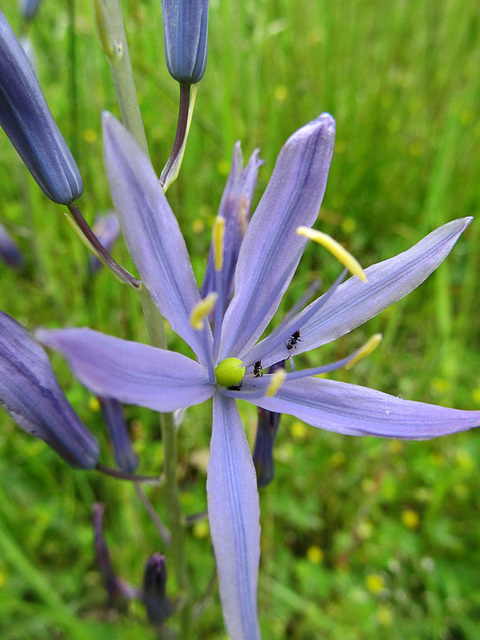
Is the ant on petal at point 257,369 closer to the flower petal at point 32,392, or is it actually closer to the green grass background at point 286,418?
the flower petal at point 32,392

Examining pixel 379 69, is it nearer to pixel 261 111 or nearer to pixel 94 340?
pixel 261 111

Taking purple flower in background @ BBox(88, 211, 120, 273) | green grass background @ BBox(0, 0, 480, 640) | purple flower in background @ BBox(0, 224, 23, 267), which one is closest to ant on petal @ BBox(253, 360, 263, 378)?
green grass background @ BBox(0, 0, 480, 640)

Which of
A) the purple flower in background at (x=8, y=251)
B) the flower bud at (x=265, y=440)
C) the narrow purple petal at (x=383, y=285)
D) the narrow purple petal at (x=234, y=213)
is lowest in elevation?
the flower bud at (x=265, y=440)

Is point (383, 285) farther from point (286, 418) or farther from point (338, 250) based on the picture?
point (286, 418)

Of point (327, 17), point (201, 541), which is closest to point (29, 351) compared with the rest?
point (201, 541)

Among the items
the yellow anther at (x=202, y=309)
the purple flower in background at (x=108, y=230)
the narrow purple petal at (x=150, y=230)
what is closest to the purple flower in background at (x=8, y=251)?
the purple flower in background at (x=108, y=230)
